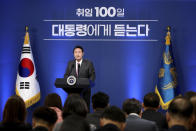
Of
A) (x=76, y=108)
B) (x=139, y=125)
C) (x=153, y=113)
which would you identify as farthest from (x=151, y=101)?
(x=76, y=108)

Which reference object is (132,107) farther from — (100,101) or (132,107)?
(100,101)

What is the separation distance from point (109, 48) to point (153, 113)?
159 inches

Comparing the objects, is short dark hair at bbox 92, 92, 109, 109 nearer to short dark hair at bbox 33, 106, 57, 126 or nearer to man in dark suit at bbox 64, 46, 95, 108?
short dark hair at bbox 33, 106, 57, 126

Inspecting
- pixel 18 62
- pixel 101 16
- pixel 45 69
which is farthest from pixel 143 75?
pixel 18 62

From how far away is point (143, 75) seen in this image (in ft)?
25.1

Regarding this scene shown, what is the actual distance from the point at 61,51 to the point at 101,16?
4.11 ft

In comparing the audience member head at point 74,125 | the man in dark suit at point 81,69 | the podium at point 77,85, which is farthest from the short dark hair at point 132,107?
the man in dark suit at point 81,69

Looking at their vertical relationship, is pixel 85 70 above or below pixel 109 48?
below

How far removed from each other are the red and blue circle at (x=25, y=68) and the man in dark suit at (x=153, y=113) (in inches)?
163

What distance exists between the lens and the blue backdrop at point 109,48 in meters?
7.62

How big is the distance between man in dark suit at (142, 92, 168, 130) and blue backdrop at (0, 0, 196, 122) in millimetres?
3746

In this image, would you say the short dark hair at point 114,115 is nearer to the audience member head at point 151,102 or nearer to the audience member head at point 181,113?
the audience member head at point 181,113

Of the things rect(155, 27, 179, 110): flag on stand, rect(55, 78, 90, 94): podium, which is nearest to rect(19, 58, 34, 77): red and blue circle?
rect(55, 78, 90, 94): podium

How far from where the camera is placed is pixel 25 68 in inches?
295
